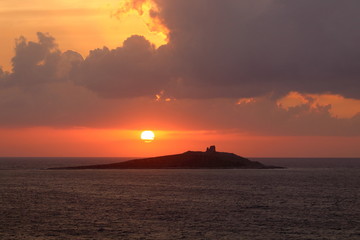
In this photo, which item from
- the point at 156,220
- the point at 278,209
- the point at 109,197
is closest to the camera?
the point at 156,220

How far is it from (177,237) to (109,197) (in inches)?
1657

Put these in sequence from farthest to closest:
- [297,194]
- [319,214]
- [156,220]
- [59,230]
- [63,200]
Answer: [297,194]
[63,200]
[319,214]
[156,220]
[59,230]

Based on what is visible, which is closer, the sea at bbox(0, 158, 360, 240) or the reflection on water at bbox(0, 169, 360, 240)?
the sea at bbox(0, 158, 360, 240)

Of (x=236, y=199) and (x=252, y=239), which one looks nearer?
(x=252, y=239)

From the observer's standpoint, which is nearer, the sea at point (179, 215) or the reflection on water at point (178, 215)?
the sea at point (179, 215)

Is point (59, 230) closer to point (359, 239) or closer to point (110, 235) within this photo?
point (110, 235)

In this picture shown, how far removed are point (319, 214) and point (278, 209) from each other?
22.3ft

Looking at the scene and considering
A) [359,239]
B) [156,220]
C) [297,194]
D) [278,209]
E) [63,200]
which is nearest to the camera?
[359,239]

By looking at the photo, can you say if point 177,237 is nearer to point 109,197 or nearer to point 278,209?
point 278,209

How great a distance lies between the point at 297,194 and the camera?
98.8 metres

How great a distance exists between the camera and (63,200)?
281 feet

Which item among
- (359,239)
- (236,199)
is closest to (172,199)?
(236,199)

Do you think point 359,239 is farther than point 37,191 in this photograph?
No

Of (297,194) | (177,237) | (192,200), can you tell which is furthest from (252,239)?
(297,194)
